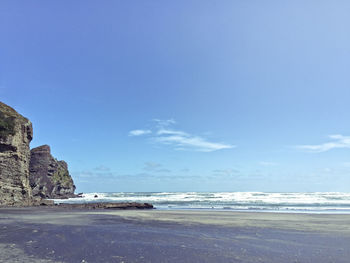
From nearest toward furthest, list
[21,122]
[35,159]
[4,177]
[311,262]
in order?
[311,262]
[4,177]
[21,122]
[35,159]

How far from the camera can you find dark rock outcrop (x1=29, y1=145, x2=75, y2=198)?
74.7m

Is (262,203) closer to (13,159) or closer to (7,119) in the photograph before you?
(13,159)

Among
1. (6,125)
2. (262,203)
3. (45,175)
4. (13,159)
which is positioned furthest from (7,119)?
(45,175)

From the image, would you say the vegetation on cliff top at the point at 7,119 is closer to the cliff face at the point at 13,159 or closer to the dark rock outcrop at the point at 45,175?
the cliff face at the point at 13,159

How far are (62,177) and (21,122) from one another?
198ft

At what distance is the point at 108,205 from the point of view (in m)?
38.0

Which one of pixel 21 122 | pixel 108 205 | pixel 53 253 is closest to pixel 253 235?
pixel 53 253

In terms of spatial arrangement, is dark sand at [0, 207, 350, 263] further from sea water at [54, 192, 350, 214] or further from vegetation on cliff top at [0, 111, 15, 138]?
vegetation on cliff top at [0, 111, 15, 138]

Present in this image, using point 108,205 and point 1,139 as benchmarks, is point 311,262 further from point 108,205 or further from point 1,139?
point 1,139

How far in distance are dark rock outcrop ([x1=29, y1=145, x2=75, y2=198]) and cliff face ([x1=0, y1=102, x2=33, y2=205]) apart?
111 feet

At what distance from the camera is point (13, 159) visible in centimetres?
3791

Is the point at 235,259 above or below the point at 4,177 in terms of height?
below

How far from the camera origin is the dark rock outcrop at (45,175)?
7467 centimetres

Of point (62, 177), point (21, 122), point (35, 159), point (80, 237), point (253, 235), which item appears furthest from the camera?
point (62, 177)
